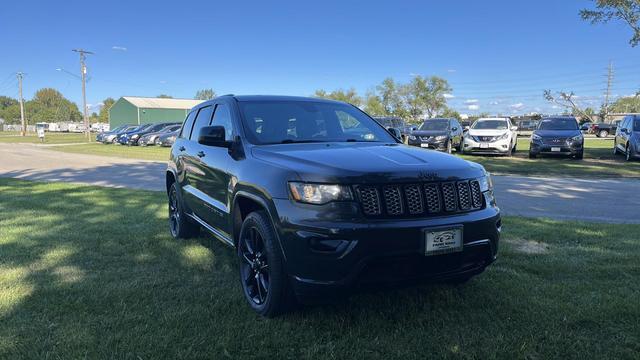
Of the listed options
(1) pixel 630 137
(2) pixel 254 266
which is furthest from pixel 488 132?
(2) pixel 254 266

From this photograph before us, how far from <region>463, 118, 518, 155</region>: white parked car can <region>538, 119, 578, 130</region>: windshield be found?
4.04 feet

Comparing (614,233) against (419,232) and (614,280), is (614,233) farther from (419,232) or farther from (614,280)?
(419,232)

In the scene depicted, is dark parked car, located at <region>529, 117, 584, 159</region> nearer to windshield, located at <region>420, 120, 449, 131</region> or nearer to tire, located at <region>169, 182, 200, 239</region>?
windshield, located at <region>420, 120, 449, 131</region>

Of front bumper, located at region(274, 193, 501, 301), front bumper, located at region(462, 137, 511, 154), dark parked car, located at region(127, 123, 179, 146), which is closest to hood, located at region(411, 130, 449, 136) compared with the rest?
front bumper, located at region(462, 137, 511, 154)

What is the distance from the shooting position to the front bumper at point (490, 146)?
19.2 meters

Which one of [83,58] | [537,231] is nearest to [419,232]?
[537,231]

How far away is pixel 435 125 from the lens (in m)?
21.8

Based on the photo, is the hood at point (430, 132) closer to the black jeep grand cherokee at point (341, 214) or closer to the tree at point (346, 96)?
the black jeep grand cherokee at point (341, 214)

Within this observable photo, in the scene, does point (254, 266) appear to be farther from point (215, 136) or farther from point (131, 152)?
point (131, 152)

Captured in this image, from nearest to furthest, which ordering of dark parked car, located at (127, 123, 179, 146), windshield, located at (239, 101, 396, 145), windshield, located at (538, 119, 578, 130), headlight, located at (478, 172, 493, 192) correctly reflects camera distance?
1. headlight, located at (478, 172, 493, 192)
2. windshield, located at (239, 101, 396, 145)
3. windshield, located at (538, 119, 578, 130)
4. dark parked car, located at (127, 123, 179, 146)

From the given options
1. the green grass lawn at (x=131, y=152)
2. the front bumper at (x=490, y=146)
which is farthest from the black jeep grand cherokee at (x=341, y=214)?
the green grass lawn at (x=131, y=152)

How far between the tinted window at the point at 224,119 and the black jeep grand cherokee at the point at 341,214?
0.16m

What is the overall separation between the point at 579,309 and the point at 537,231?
2.64 meters

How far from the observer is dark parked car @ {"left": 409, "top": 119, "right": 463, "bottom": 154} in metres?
20.2
